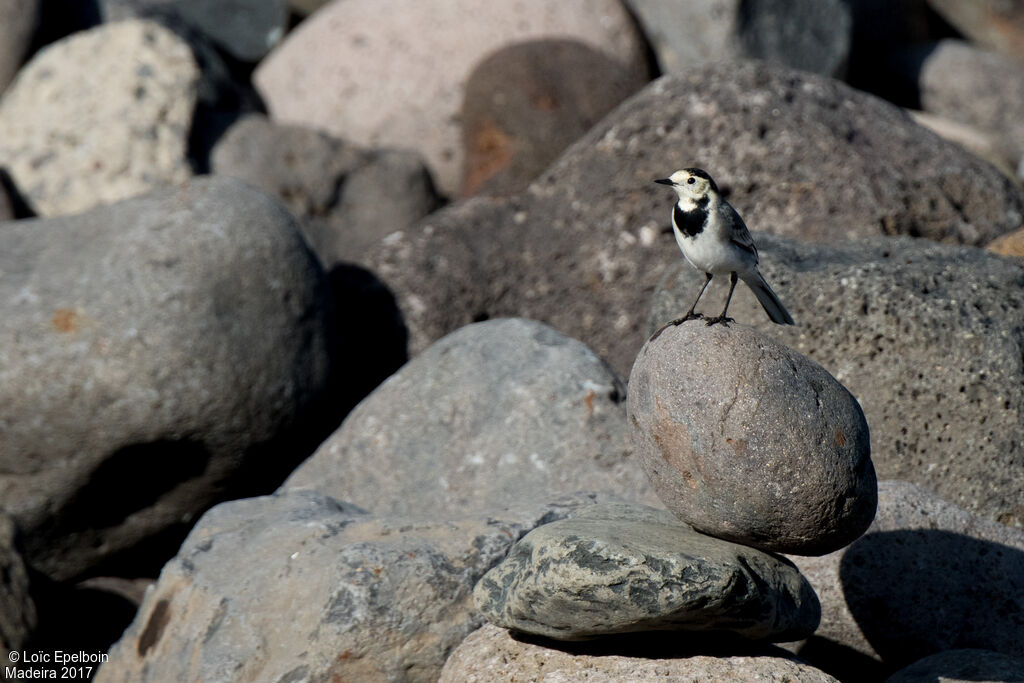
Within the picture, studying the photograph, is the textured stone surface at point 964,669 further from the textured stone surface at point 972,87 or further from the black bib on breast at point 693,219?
the textured stone surface at point 972,87

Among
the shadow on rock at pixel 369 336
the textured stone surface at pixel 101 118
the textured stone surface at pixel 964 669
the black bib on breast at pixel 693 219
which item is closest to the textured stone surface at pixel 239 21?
the textured stone surface at pixel 101 118

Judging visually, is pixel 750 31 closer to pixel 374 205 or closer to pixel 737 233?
pixel 374 205

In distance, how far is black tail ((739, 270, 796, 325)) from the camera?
4.54m

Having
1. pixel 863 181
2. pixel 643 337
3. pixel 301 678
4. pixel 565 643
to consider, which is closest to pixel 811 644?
pixel 565 643

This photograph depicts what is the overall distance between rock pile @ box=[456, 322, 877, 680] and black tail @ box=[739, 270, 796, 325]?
58 centimetres

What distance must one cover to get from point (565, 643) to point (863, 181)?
13.5 ft

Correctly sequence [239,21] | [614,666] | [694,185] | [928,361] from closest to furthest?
[614,666]
[694,185]
[928,361]
[239,21]

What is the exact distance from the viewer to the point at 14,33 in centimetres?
959

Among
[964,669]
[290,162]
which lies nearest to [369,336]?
[290,162]

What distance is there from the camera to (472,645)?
4.20 meters

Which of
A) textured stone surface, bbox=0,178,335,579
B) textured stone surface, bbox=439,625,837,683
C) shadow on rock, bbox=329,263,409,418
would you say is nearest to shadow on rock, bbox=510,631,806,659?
textured stone surface, bbox=439,625,837,683

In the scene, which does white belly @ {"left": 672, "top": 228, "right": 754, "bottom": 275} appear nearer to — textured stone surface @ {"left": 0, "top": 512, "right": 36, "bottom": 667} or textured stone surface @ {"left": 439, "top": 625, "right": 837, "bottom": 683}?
textured stone surface @ {"left": 439, "top": 625, "right": 837, "bottom": 683}

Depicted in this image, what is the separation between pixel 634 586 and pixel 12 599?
334 cm

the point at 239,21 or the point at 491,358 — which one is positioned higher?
the point at 239,21
